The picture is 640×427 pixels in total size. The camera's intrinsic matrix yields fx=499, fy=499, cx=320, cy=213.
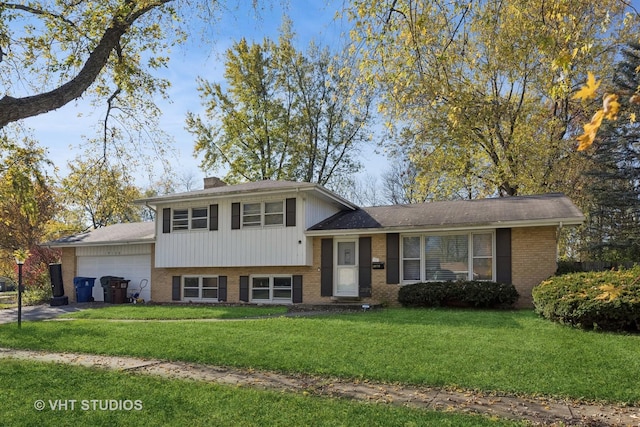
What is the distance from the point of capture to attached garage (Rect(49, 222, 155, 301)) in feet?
68.7

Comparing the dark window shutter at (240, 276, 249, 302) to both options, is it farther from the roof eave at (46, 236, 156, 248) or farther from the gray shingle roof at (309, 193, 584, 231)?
the roof eave at (46, 236, 156, 248)

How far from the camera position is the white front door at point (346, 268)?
676 inches

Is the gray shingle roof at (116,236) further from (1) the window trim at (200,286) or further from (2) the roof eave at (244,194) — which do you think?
(1) the window trim at (200,286)

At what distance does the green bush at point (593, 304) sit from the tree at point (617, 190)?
16.0m

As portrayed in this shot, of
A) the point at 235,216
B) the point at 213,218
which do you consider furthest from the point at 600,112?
the point at 213,218

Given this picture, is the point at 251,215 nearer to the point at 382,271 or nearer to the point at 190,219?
the point at 190,219

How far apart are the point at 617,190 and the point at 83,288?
86.2ft

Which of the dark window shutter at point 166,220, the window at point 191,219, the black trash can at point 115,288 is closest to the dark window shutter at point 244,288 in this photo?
the window at point 191,219

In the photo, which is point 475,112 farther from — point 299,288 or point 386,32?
point 386,32

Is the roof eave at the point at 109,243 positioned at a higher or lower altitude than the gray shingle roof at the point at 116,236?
lower

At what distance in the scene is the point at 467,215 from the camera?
16156 mm

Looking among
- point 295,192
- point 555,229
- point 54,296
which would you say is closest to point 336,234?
point 295,192

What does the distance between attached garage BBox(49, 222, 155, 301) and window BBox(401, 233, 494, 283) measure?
10.4 m
